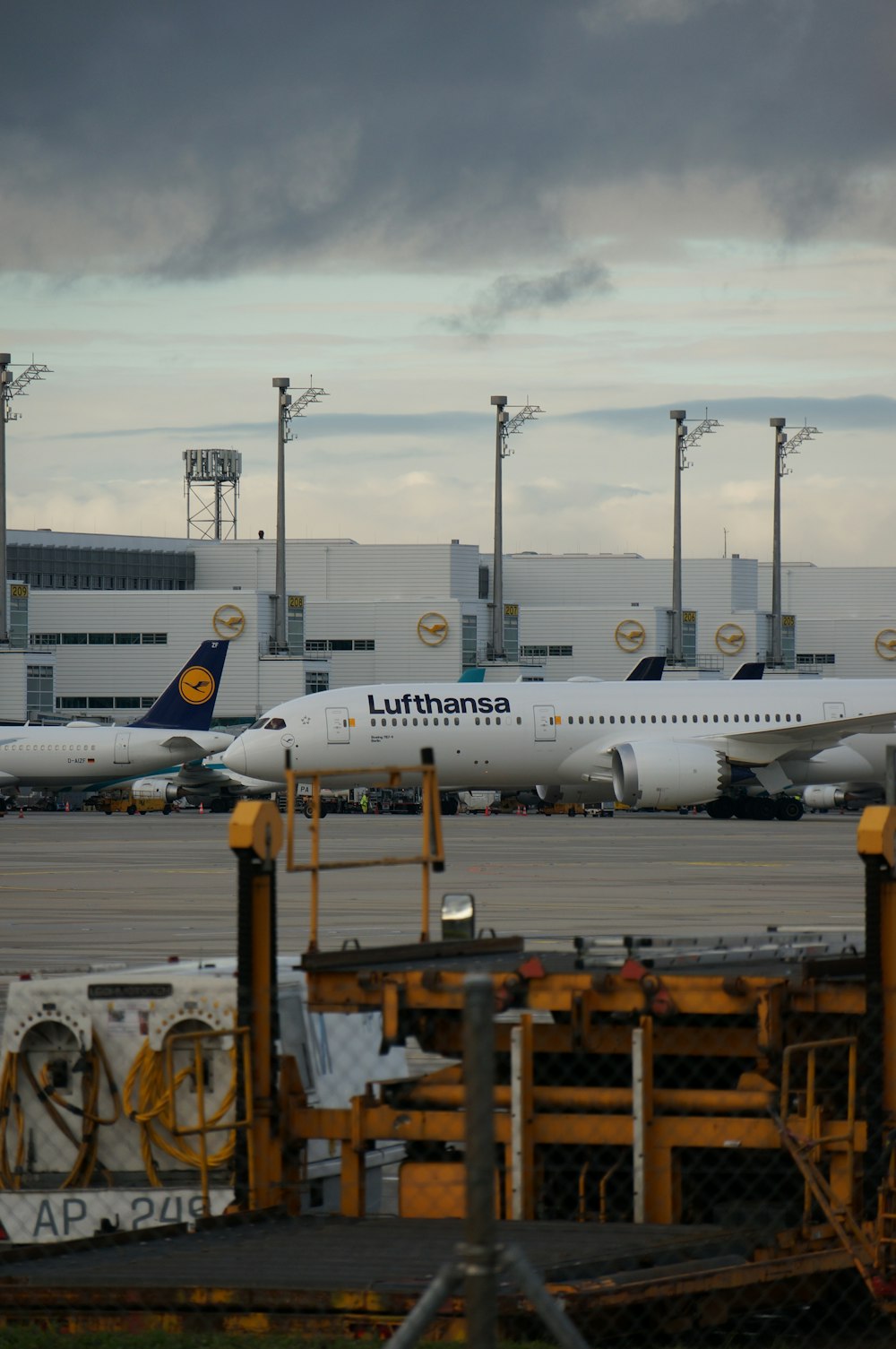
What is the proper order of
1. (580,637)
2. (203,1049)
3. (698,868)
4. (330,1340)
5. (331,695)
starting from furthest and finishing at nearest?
(580,637)
(331,695)
(698,868)
(203,1049)
(330,1340)

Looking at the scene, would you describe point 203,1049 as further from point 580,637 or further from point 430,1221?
point 580,637

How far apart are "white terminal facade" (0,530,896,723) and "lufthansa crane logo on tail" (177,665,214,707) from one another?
11.7m

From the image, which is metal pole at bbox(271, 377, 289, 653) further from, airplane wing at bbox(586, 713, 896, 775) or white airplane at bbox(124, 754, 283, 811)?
airplane wing at bbox(586, 713, 896, 775)

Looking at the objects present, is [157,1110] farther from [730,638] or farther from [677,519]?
[730,638]

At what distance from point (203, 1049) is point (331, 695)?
4450 cm

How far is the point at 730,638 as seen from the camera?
11256 cm

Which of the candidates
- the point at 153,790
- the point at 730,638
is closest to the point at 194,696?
the point at 153,790

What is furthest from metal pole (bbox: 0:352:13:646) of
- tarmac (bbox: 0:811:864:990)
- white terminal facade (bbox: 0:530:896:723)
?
tarmac (bbox: 0:811:864:990)

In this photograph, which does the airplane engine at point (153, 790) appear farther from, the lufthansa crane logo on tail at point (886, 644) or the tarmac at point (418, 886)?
the lufthansa crane logo on tail at point (886, 644)

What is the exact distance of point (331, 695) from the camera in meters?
53.9

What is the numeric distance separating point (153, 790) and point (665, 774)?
97.5 ft

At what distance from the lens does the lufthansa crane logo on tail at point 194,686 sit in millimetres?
72312

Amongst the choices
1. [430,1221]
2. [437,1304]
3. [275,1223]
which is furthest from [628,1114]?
[437,1304]

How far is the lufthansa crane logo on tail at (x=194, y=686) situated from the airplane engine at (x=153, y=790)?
3.89 m
